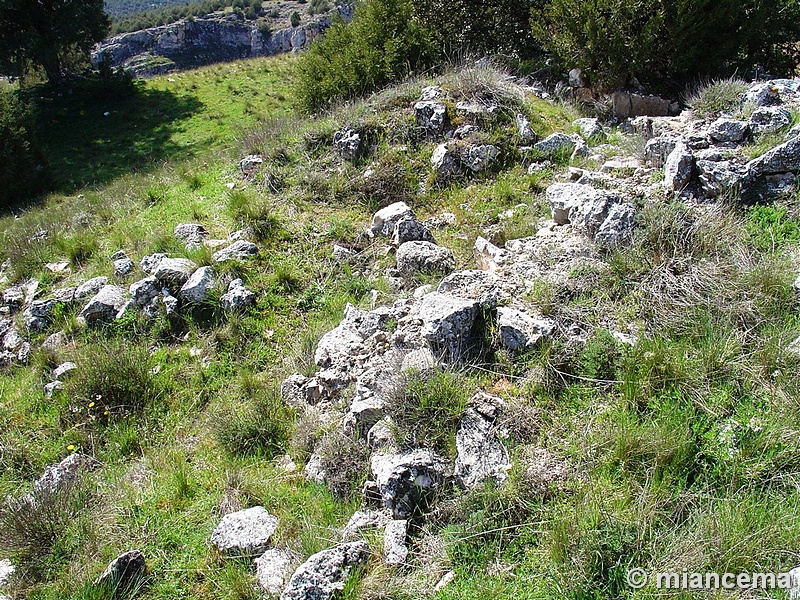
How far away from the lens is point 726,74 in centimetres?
757

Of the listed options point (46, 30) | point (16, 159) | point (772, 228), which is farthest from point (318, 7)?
point (772, 228)

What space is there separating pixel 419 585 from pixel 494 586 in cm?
38

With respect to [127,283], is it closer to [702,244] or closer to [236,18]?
[702,244]

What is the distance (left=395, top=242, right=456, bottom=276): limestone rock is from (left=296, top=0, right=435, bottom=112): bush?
5395 mm

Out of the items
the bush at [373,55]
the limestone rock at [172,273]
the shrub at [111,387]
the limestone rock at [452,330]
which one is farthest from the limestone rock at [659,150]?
the shrub at [111,387]

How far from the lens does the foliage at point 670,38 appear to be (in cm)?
691

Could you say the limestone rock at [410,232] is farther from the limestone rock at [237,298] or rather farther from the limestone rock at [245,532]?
the limestone rock at [245,532]

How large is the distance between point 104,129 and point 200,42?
5591 centimetres

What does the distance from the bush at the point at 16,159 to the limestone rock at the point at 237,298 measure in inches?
491

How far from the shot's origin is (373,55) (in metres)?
9.45

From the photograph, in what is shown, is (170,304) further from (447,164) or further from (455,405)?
(447,164)

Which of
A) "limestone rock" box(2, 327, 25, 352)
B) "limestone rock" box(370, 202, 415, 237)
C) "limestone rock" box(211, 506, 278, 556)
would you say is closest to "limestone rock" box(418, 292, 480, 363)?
"limestone rock" box(211, 506, 278, 556)

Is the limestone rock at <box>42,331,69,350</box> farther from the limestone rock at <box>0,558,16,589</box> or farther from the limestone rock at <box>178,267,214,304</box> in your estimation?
the limestone rock at <box>0,558,16,589</box>

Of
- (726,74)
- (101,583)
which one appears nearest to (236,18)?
(726,74)
